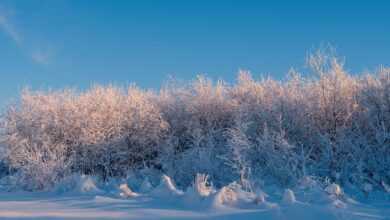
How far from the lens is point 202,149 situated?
11328mm

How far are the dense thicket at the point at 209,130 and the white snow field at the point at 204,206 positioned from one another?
8.36ft

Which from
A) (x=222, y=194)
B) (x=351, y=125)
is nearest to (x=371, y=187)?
(x=222, y=194)

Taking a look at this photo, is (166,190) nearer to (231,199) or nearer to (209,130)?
(231,199)

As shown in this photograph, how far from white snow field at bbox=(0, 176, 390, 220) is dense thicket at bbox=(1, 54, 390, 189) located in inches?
100

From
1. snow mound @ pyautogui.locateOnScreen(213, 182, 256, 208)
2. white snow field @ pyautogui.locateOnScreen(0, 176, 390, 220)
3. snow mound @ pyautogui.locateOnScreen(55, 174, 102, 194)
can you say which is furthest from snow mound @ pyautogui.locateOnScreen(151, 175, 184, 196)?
snow mound @ pyautogui.locateOnScreen(55, 174, 102, 194)

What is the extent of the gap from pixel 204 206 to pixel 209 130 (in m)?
6.59

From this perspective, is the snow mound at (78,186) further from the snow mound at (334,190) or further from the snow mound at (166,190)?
the snow mound at (334,190)

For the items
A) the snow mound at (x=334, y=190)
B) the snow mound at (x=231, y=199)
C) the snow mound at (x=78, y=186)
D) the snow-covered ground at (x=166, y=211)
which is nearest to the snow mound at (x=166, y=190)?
the snow-covered ground at (x=166, y=211)

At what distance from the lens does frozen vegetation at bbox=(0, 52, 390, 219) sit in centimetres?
664

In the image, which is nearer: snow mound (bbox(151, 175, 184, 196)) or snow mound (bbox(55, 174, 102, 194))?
snow mound (bbox(151, 175, 184, 196))

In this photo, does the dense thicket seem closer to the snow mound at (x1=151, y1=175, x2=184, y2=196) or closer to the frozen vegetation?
the frozen vegetation

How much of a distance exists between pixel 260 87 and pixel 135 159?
4.53m

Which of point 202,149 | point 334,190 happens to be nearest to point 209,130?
point 202,149

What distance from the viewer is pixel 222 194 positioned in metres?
6.38
